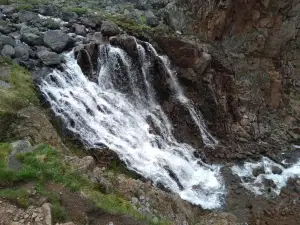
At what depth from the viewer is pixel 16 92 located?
17078 mm

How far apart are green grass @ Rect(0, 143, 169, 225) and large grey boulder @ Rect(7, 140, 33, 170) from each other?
0.16 m

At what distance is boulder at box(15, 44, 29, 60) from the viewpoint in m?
20.4

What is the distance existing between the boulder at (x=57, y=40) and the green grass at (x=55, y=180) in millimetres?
11603

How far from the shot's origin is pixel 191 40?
26016 mm

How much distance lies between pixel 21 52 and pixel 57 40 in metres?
2.69

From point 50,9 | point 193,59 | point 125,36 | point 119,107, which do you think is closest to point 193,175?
point 119,107

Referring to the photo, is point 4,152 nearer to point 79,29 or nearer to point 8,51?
point 8,51

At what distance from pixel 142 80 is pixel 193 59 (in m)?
3.85

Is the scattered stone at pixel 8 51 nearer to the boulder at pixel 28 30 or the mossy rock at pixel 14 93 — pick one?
the mossy rock at pixel 14 93

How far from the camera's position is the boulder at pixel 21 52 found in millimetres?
20438

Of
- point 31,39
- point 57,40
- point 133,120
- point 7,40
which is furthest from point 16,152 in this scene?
point 57,40

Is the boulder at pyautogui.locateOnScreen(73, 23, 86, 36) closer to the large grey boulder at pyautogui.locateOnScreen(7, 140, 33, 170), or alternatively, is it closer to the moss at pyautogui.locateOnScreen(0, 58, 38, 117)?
the moss at pyautogui.locateOnScreen(0, 58, 38, 117)

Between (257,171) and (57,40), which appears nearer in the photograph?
(257,171)

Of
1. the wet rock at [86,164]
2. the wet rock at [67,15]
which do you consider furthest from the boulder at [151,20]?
the wet rock at [86,164]
